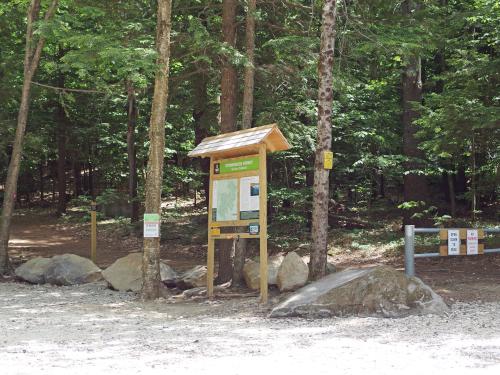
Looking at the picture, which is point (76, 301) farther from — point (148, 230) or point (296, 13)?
point (296, 13)

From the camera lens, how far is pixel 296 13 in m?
13.2

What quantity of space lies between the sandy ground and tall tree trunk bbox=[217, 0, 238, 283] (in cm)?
261

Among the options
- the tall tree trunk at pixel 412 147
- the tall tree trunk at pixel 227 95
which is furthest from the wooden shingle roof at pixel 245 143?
the tall tree trunk at pixel 412 147

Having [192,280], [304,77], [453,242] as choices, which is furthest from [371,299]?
[304,77]

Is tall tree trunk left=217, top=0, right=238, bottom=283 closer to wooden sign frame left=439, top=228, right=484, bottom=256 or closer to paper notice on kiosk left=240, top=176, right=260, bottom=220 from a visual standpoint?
paper notice on kiosk left=240, top=176, right=260, bottom=220

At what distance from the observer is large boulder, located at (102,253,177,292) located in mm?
12297

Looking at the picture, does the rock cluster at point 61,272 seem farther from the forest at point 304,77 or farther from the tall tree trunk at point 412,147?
the tall tree trunk at point 412,147

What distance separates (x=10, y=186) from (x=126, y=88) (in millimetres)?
4627

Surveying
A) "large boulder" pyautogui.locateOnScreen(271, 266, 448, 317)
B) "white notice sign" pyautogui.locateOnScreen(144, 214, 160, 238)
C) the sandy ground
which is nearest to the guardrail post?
the sandy ground

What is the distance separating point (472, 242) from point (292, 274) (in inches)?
130

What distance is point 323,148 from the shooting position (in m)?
10.0

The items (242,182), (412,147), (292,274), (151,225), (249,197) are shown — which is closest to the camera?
(249,197)

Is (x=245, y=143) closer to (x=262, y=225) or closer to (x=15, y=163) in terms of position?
(x=262, y=225)

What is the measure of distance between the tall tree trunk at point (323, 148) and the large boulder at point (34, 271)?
7.30 m
